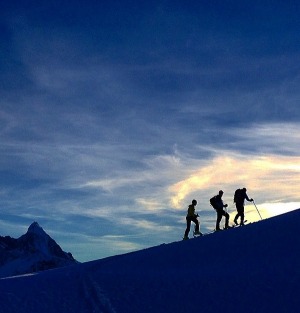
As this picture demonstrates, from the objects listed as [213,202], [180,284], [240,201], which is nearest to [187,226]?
[213,202]

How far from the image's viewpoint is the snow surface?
284 inches

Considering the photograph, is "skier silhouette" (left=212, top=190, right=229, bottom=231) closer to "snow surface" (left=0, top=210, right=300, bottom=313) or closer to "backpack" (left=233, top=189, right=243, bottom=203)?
"backpack" (left=233, top=189, right=243, bottom=203)

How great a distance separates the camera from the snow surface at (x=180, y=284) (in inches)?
284

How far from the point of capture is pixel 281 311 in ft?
22.1

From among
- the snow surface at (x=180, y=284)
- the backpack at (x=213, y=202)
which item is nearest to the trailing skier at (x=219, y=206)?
the backpack at (x=213, y=202)

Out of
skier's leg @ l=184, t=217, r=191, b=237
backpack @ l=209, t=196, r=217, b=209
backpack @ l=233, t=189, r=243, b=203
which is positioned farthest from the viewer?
backpack @ l=233, t=189, r=243, b=203

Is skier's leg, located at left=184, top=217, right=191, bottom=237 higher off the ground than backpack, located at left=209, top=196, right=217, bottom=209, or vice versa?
backpack, located at left=209, top=196, right=217, bottom=209

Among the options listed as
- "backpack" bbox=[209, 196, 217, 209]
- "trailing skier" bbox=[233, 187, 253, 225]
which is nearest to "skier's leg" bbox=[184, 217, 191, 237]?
"backpack" bbox=[209, 196, 217, 209]

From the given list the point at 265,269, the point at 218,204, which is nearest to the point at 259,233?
the point at 265,269

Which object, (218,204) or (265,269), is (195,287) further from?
(218,204)

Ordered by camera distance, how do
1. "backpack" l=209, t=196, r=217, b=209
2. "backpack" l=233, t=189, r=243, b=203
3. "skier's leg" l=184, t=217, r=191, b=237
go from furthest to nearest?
"backpack" l=233, t=189, r=243, b=203, "backpack" l=209, t=196, r=217, b=209, "skier's leg" l=184, t=217, r=191, b=237

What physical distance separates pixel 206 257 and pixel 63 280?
3.08 meters

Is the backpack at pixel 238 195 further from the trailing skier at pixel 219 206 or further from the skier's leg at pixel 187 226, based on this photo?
the skier's leg at pixel 187 226

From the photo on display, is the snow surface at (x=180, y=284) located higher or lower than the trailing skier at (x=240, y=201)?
lower
